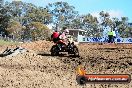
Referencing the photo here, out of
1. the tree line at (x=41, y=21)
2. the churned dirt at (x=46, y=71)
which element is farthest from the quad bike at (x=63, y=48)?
the tree line at (x=41, y=21)

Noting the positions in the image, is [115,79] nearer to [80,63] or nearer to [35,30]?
[80,63]

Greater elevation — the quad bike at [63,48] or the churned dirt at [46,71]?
the quad bike at [63,48]

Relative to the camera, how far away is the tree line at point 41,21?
94.7 metres

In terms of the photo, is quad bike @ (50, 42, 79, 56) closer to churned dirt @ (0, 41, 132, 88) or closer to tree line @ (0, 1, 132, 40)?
churned dirt @ (0, 41, 132, 88)

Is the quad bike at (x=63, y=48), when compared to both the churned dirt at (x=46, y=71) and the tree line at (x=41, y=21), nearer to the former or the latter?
the churned dirt at (x=46, y=71)

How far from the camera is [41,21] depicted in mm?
108938

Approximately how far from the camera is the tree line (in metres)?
94.7

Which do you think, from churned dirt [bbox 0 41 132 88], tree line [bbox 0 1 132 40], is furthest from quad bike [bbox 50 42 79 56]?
tree line [bbox 0 1 132 40]

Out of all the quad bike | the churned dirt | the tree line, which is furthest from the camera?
the tree line

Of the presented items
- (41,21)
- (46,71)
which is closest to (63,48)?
(46,71)

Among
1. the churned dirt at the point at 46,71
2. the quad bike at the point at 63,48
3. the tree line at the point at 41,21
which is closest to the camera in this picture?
the churned dirt at the point at 46,71

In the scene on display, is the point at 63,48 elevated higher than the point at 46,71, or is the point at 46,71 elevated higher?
the point at 63,48

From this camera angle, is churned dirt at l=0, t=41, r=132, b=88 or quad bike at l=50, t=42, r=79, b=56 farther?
quad bike at l=50, t=42, r=79, b=56

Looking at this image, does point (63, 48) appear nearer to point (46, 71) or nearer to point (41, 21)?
point (46, 71)
